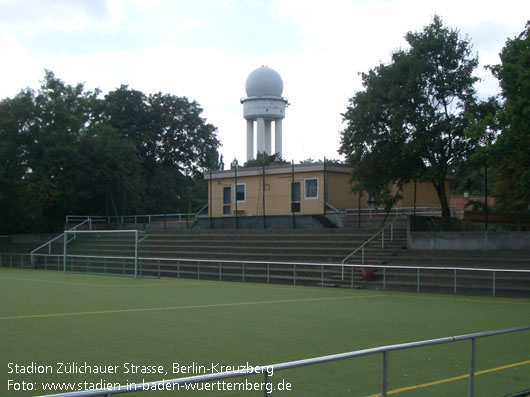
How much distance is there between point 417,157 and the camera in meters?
28.1

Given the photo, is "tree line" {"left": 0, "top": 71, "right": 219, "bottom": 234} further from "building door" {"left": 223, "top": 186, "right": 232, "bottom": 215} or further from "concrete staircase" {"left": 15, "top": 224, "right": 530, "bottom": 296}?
"concrete staircase" {"left": 15, "top": 224, "right": 530, "bottom": 296}

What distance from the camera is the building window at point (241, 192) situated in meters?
42.4

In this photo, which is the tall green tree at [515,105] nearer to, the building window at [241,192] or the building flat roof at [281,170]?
the building flat roof at [281,170]

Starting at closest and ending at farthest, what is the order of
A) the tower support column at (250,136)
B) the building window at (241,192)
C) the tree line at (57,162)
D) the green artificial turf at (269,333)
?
the green artificial turf at (269,333)
the building window at (241,192)
the tree line at (57,162)
the tower support column at (250,136)

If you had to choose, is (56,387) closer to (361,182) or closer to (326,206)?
(361,182)

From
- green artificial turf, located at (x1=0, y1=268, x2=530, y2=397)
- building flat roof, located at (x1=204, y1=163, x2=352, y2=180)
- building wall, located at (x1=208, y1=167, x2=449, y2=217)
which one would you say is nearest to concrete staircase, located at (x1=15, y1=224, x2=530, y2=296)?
green artificial turf, located at (x1=0, y1=268, x2=530, y2=397)

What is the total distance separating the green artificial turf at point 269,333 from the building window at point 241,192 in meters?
20.0

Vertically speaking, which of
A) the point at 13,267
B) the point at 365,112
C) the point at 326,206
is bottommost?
the point at 13,267

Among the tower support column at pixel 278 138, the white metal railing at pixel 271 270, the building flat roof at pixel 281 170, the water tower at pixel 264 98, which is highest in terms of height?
the water tower at pixel 264 98

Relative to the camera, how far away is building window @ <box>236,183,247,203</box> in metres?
42.4

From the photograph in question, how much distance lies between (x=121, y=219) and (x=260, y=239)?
17.4 metres

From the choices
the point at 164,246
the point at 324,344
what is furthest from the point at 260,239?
the point at 324,344

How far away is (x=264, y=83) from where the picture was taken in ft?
248

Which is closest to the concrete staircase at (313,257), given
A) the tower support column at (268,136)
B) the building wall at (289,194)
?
the building wall at (289,194)
